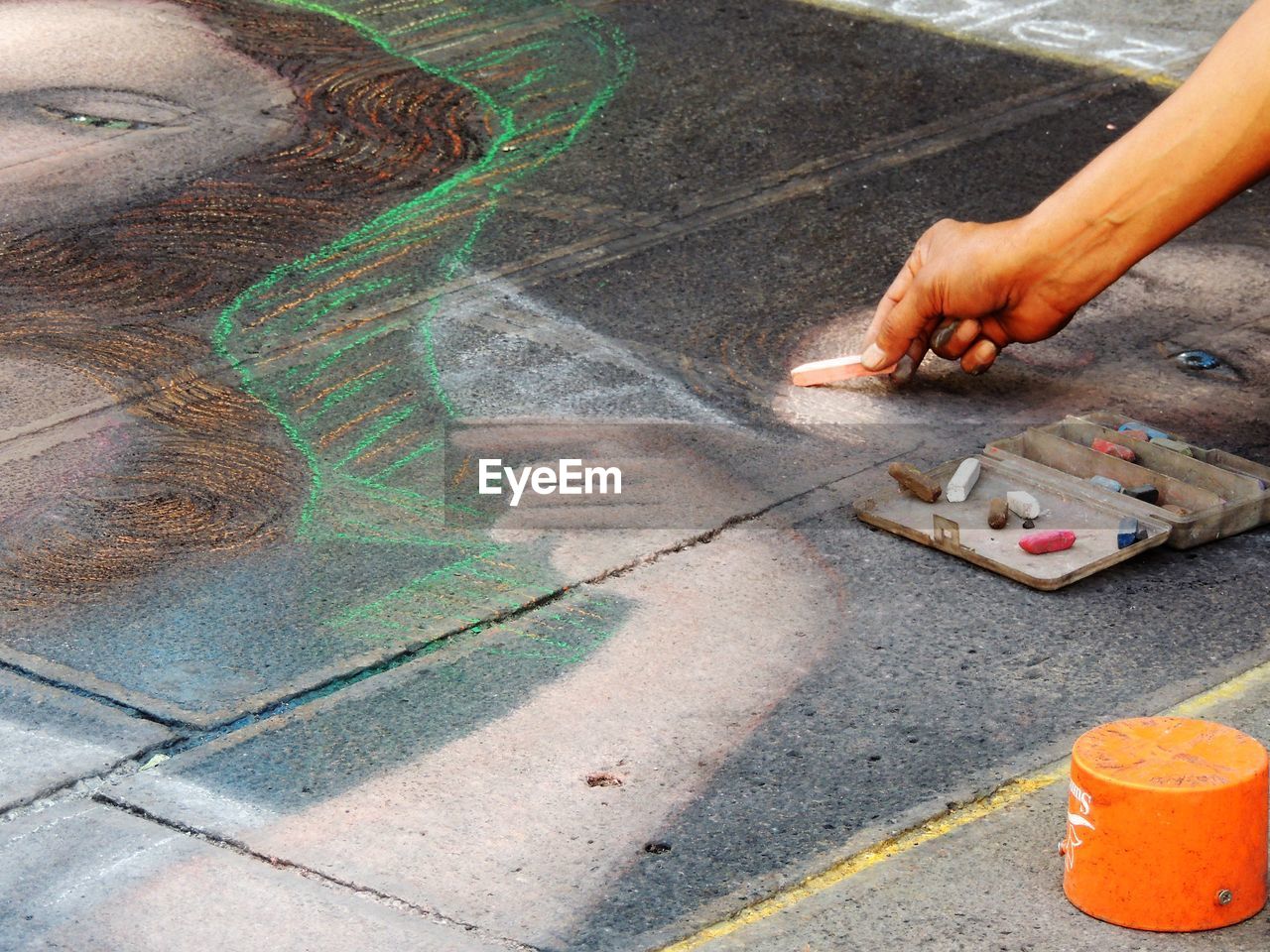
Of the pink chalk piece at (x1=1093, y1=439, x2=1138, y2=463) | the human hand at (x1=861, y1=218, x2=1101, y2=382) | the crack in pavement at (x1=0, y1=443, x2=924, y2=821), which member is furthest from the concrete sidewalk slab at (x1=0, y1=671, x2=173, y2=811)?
the pink chalk piece at (x1=1093, y1=439, x2=1138, y2=463)

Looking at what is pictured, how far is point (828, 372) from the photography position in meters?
6.03

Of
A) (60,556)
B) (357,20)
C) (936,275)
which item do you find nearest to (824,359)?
(936,275)

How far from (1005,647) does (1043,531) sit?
1.81 feet

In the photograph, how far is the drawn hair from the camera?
5.15m

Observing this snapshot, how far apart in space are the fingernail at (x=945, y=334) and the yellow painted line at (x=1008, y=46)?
161 inches

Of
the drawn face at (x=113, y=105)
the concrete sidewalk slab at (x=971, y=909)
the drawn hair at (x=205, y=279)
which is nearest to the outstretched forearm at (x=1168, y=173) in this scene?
the concrete sidewalk slab at (x=971, y=909)

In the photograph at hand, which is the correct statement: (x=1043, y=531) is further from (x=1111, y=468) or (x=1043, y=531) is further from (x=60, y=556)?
(x=60, y=556)

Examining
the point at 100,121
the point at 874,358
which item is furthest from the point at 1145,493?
the point at 100,121

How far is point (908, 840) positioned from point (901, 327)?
207 cm

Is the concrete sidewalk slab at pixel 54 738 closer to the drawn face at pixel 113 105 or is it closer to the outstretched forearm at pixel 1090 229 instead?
the outstretched forearm at pixel 1090 229

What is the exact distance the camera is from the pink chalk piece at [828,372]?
19.7 feet

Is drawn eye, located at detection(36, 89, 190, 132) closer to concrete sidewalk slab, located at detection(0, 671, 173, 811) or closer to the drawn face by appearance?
the drawn face

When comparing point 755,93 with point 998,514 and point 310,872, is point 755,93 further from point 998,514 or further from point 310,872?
point 310,872

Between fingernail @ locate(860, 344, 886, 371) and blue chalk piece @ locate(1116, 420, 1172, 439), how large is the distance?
75cm
